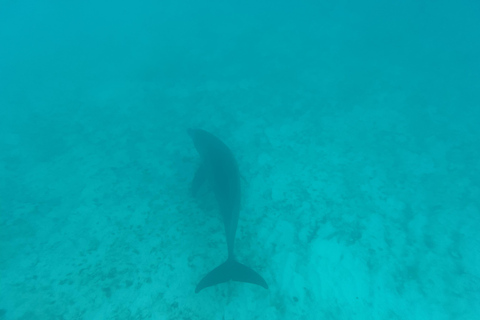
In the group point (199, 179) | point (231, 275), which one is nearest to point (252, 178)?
point (199, 179)

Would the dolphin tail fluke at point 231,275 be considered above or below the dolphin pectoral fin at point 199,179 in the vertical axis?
below

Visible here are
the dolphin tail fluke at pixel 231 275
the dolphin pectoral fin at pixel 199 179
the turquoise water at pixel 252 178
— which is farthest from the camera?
the dolphin pectoral fin at pixel 199 179

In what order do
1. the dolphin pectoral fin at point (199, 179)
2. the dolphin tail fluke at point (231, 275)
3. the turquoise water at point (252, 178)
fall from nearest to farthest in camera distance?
the dolphin tail fluke at point (231, 275), the turquoise water at point (252, 178), the dolphin pectoral fin at point (199, 179)

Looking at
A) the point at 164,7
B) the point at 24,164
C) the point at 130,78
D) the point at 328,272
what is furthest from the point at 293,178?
the point at 164,7

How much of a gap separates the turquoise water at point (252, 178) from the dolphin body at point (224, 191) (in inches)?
24.6

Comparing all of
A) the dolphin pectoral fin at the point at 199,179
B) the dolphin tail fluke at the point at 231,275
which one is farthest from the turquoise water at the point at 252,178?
the dolphin tail fluke at the point at 231,275

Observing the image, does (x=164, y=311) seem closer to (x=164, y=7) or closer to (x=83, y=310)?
(x=83, y=310)

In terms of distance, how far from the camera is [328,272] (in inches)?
211

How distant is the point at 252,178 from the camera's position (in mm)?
7227

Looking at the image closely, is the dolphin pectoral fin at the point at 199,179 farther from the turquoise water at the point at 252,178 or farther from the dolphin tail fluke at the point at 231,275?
the dolphin tail fluke at the point at 231,275

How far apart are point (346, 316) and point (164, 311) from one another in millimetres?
3758

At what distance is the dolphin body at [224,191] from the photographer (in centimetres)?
452

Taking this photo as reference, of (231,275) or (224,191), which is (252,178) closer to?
(224,191)

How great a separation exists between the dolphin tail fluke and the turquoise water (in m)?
0.60
